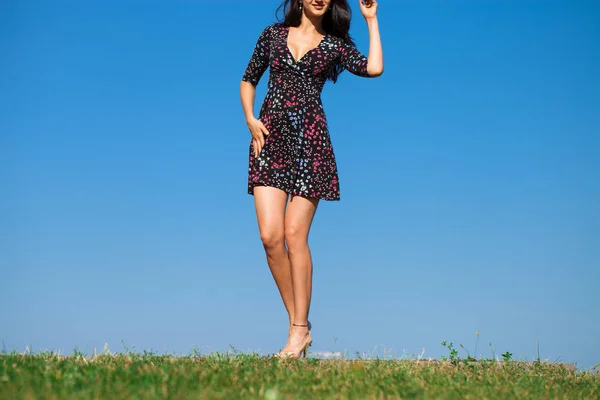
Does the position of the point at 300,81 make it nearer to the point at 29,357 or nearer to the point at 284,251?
the point at 284,251

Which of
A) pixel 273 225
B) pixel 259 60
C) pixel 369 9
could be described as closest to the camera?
pixel 273 225

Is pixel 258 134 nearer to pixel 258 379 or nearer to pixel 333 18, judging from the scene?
pixel 333 18

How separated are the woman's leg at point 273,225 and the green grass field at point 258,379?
2.80ft

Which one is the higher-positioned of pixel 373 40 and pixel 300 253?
pixel 373 40

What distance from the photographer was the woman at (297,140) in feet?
20.1

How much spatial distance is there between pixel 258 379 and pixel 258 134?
2457 millimetres

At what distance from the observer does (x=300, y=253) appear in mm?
6129

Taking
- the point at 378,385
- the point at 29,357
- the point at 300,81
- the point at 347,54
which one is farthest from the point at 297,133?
the point at 29,357

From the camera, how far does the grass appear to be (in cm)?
392

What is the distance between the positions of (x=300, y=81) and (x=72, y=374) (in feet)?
10.8

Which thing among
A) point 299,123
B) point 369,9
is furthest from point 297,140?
point 369,9

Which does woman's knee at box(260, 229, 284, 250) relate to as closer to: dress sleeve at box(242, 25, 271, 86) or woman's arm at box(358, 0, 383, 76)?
dress sleeve at box(242, 25, 271, 86)

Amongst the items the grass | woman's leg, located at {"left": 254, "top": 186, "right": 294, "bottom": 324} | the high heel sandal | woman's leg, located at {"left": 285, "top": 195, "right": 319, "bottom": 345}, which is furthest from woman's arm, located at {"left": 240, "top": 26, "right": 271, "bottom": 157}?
the grass

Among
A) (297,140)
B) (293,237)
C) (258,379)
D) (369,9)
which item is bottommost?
(258,379)
